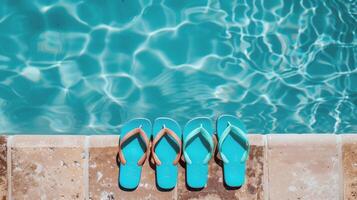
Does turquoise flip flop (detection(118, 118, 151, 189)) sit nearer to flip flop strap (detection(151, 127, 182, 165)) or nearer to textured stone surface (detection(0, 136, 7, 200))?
flip flop strap (detection(151, 127, 182, 165))

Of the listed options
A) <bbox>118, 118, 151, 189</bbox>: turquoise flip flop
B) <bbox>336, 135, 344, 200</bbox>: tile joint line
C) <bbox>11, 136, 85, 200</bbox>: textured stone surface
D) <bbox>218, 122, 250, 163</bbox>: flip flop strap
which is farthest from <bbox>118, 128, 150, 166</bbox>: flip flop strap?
<bbox>336, 135, 344, 200</bbox>: tile joint line

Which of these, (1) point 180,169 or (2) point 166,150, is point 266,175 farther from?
(2) point 166,150

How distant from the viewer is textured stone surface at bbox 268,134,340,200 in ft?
12.2

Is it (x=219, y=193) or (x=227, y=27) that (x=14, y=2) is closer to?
(x=227, y=27)

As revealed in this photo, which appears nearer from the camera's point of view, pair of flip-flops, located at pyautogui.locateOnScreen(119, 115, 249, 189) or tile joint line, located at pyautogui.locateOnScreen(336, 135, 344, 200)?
pair of flip-flops, located at pyautogui.locateOnScreen(119, 115, 249, 189)

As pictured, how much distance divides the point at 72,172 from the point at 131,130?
2.00 feet

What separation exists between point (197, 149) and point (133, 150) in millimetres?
556

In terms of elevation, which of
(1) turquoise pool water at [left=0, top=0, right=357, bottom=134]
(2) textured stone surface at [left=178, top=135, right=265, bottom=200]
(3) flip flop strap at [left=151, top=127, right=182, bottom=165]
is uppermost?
(1) turquoise pool water at [left=0, top=0, right=357, bottom=134]

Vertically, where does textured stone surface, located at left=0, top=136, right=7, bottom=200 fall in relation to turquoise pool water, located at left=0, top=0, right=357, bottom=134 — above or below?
below

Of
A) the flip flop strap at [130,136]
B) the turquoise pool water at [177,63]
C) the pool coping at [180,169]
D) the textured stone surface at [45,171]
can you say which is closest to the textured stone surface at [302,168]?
the pool coping at [180,169]

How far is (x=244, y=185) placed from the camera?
372 centimetres

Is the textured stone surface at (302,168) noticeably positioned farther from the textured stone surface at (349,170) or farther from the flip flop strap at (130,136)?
the flip flop strap at (130,136)

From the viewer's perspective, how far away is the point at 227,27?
160 inches

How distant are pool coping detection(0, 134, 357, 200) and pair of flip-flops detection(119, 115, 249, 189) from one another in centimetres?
8
